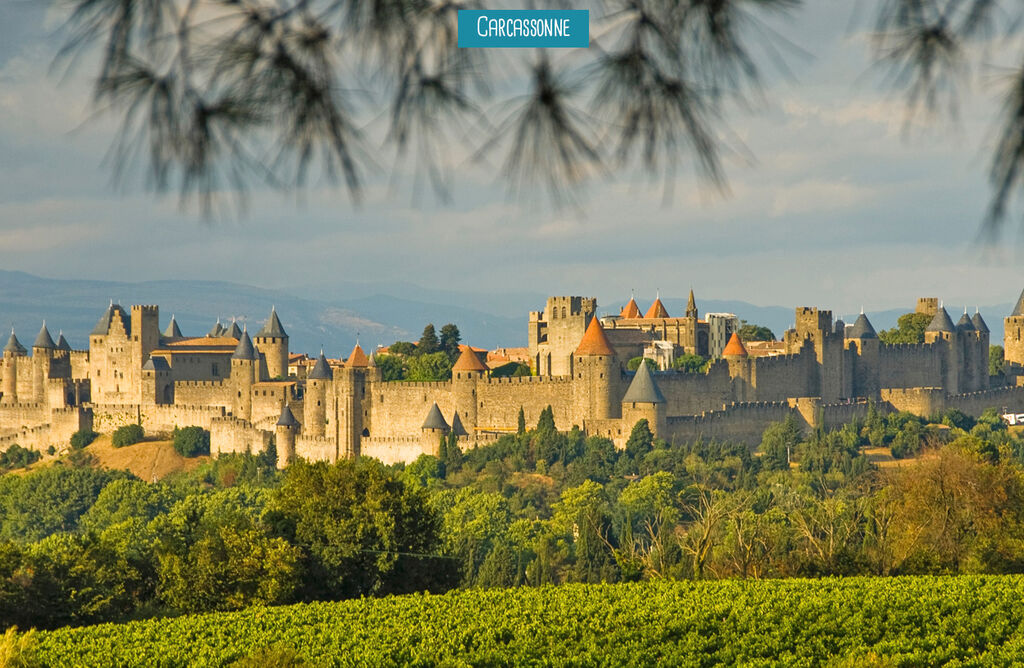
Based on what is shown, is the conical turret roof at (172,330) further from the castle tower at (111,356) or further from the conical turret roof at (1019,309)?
the conical turret roof at (1019,309)

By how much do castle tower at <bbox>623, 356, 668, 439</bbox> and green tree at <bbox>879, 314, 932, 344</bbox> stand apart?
17080 millimetres

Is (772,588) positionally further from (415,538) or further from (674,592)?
(415,538)

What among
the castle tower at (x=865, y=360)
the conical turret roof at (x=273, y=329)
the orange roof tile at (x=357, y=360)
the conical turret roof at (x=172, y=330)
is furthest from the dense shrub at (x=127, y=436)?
the castle tower at (x=865, y=360)

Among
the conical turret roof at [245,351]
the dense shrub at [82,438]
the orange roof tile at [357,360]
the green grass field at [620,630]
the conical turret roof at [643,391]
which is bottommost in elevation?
the green grass field at [620,630]

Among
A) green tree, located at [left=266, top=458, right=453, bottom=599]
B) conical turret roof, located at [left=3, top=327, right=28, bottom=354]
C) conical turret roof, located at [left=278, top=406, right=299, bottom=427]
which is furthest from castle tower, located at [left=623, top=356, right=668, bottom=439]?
conical turret roof, located at [left=3, top=327, right=28, bottom=354]

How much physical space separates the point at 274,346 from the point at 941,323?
95.1 feet

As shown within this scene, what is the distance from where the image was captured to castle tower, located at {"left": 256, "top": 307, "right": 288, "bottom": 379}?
63625 millimetres

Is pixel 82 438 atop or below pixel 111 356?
below

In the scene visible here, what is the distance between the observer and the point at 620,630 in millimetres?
23906

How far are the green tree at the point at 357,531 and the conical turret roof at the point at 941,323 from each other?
36.7 m

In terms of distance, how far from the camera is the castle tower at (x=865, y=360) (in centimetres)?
6075

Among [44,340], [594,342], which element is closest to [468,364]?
[594,342]

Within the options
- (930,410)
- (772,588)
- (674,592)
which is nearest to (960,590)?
(772,588)

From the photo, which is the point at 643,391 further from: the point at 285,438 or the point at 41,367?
the point at 41,367
